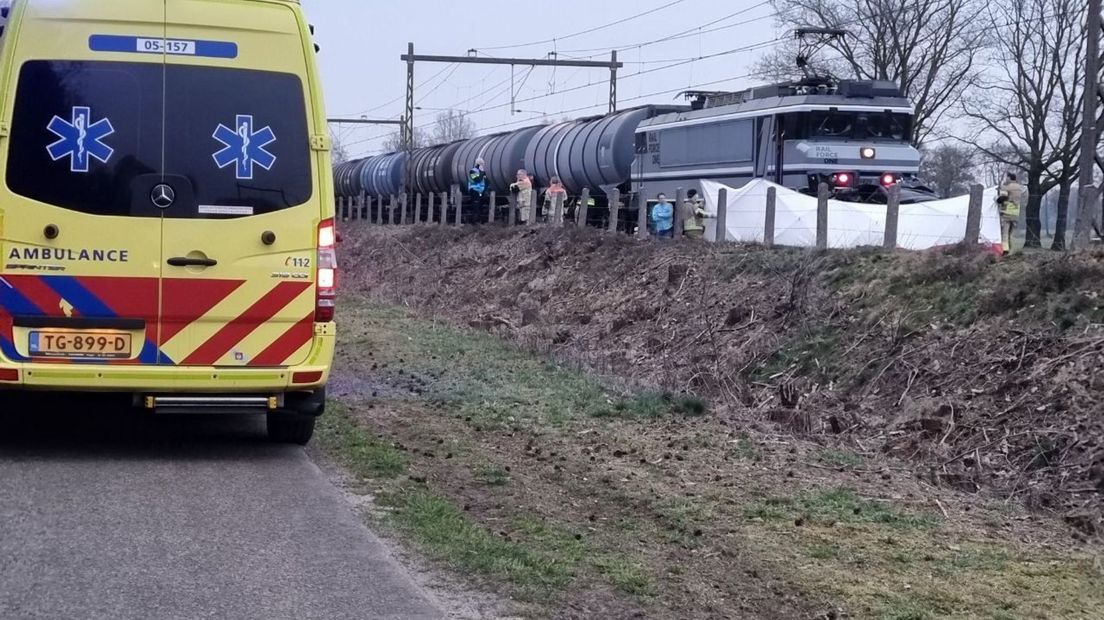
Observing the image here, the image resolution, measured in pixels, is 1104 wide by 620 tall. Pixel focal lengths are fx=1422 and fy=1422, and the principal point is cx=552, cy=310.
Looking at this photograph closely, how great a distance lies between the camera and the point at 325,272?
29.3 feet

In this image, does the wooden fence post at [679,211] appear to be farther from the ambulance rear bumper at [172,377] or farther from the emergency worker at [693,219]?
the ambulance rear bumper at [172,377]

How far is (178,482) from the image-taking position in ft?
26.9

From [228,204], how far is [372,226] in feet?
120

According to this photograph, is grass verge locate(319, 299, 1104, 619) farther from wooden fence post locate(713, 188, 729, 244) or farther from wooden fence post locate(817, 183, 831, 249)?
wooden fence post locate(713, 188, 729, 244)

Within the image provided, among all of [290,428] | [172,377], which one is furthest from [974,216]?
[172,377]

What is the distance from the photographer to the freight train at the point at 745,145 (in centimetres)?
2759

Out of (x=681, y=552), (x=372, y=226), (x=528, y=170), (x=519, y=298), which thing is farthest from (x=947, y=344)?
(x=372, y=226)

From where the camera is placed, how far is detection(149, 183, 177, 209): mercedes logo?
339 inches

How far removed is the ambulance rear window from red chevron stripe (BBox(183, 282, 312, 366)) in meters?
0.52

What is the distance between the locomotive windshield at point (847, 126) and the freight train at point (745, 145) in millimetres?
20

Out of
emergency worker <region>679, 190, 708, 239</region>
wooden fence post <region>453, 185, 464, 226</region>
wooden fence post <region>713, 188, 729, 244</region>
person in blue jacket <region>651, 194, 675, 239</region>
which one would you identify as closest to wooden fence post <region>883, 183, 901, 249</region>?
wooden fence post <region>713, 188, 729, 244</region>

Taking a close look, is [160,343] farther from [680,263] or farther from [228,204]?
[680,263]

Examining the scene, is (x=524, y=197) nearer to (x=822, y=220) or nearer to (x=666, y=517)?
(x=822, y=220)

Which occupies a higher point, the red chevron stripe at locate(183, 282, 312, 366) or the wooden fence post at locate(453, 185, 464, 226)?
the wooden fence post at locate(453, 185, 464, 226)
